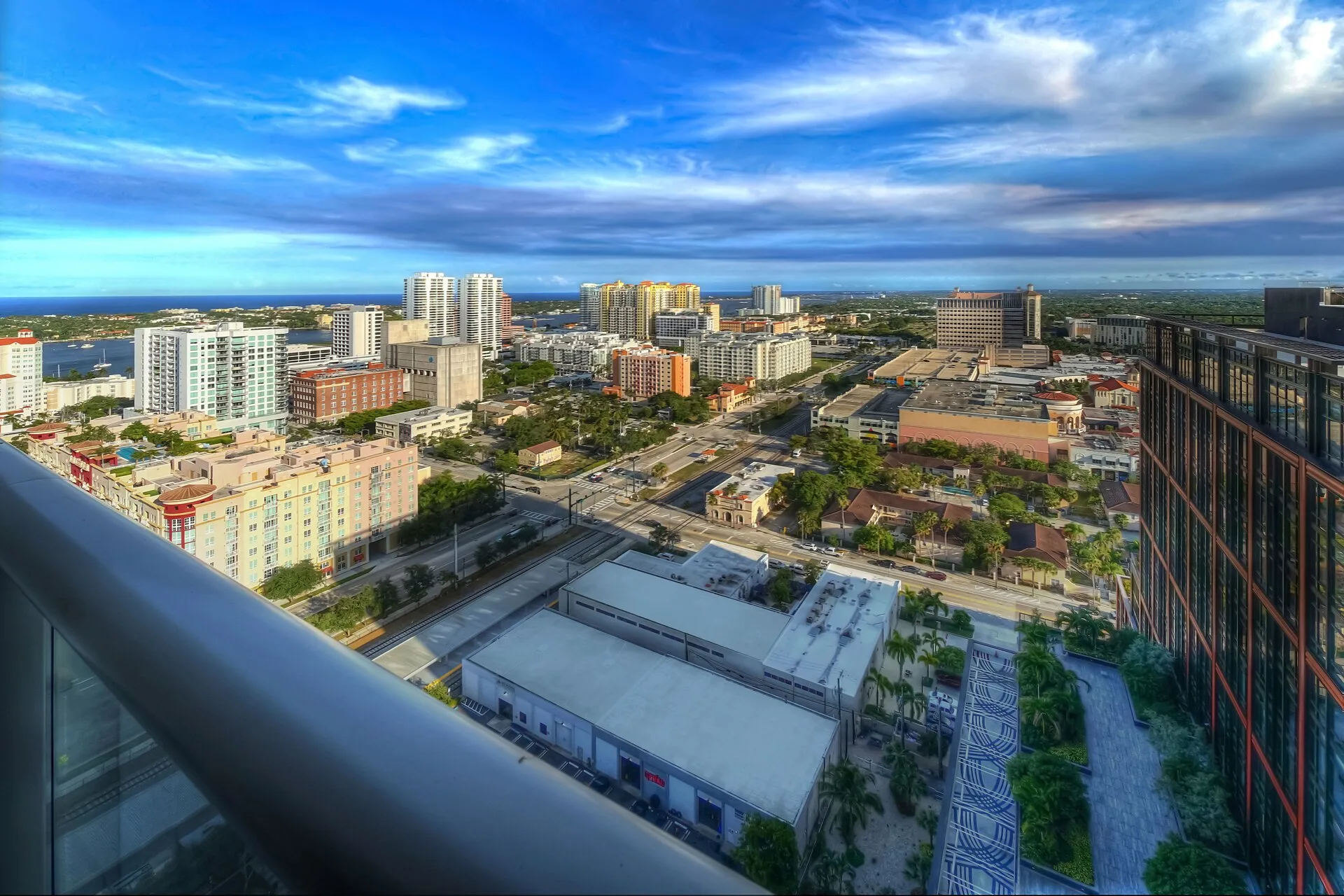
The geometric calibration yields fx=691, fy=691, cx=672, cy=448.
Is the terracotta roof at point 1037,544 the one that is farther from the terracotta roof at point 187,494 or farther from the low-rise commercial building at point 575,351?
the low-rise commercial building at point 575,351

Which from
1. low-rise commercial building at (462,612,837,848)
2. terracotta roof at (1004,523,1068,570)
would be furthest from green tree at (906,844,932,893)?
terracotta roof at (1004,523,1068,570)

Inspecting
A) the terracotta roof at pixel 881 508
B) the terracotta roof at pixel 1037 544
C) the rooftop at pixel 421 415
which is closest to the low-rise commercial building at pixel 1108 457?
the terracotta roof at pixel 881 508

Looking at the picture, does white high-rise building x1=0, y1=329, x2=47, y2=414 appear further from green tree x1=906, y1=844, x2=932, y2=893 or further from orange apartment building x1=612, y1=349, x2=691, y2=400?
green tree x1=906, y1=844, x2=932, y2=893

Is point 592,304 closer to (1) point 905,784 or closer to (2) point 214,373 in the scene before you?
(2) point 214,373

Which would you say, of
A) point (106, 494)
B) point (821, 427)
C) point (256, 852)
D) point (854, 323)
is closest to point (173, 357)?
point (106, 494)

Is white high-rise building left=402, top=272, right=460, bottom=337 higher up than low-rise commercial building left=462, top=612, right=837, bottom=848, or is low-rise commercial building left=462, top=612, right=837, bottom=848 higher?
white high-rise building left=402, top=272, right=460, bottom=337

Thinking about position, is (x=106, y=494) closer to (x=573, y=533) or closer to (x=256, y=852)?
(x=573, y=533)

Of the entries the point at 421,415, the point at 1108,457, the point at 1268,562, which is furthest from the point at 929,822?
the point at 421,415
